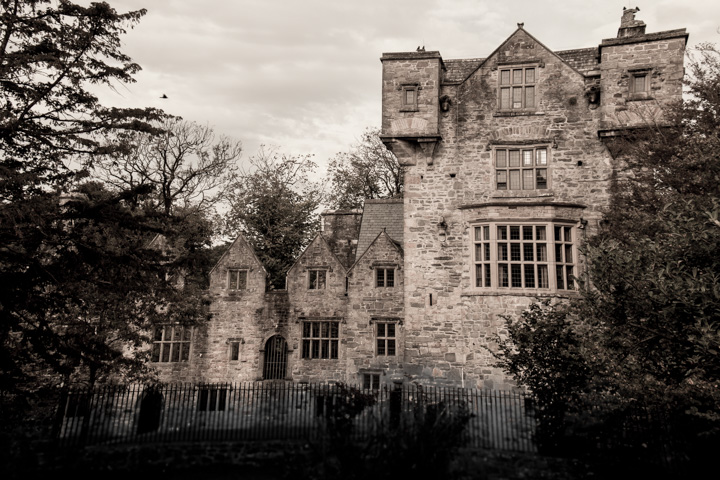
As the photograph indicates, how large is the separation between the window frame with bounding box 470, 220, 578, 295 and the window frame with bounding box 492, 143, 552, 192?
4.50 feet

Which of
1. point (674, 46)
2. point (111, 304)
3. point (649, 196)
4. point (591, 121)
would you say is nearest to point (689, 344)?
point (649, 196)

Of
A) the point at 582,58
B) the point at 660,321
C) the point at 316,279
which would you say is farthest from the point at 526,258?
the point at 316,279

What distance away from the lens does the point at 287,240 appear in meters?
32.2

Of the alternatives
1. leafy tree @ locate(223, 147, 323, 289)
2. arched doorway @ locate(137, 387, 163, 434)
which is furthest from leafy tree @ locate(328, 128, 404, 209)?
arched doorway @ locate(137, 387, 163, 434)

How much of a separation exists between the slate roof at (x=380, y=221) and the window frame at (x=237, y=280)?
5307 mm

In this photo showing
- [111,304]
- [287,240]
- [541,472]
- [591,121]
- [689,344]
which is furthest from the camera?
[287,240]

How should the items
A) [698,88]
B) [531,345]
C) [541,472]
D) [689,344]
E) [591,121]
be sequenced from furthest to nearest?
[591,121] < [698,88] < [531,345] < [541,472] < [689,344]

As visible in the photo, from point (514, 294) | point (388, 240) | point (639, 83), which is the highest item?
point (639, 83)

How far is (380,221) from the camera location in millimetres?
23500

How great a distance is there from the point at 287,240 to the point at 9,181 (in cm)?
2303

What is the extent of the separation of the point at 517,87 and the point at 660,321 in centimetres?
1107

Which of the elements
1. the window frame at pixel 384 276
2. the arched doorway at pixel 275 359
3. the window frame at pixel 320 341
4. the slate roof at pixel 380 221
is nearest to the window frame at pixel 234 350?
the arched doorway at pixel 275 359

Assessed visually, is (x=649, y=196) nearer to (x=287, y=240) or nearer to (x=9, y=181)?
(x=9, y=181)

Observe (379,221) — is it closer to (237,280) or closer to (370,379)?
(237,280)
